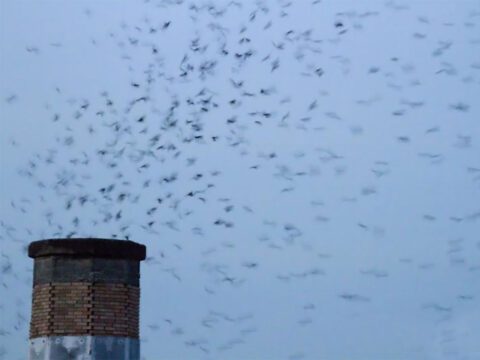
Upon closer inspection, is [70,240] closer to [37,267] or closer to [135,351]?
[37,267]

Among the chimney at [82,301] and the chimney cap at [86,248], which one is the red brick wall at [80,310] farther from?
the chimney cap at [86,248]

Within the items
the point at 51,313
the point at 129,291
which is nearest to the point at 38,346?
the point at 51,313

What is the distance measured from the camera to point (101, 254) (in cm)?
1703

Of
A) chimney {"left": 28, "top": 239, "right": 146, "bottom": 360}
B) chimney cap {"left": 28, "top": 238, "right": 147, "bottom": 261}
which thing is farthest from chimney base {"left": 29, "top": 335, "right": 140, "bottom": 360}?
chimney cap {"left": 28, "top": 238, "right": 147, "bottom": 261}

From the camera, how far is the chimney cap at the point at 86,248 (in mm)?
16938

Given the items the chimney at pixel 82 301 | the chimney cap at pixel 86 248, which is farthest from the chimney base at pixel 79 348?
the chimney cap at pixel 86 248

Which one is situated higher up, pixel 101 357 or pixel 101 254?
pixel 101 254

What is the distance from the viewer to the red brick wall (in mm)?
16875

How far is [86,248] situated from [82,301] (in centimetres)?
89

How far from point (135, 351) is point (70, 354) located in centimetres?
130

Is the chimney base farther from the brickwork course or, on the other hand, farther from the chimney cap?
the chimney cap

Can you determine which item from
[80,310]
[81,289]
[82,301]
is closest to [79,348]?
[80,310]

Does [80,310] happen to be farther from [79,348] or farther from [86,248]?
[86,248]

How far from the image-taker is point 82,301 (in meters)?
16.9
